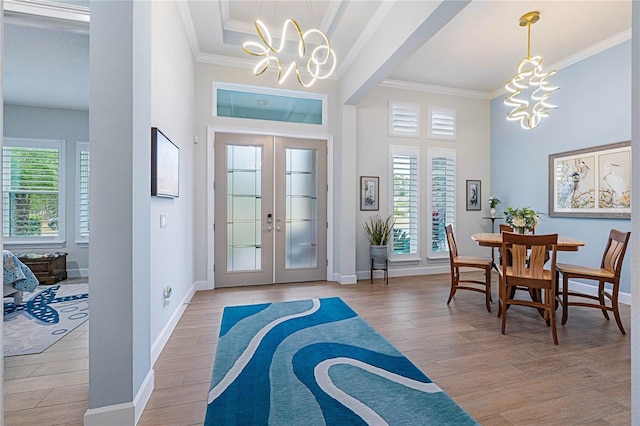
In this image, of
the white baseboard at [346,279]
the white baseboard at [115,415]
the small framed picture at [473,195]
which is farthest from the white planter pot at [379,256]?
the white baseboard at [115,415]

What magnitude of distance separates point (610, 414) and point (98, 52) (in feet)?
12.4

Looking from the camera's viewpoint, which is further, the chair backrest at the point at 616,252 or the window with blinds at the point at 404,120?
the window with blinds at the point at 404,120

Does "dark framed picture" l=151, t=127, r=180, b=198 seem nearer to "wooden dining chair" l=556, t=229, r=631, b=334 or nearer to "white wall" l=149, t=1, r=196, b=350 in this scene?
"white wall" l=149, t=1, r=196, b=350

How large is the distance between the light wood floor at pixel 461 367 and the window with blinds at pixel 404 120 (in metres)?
3.08

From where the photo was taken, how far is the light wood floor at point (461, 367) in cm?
195

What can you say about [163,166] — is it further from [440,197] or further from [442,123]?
[442,123]

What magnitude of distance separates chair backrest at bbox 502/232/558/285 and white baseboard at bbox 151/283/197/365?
10.9 feet

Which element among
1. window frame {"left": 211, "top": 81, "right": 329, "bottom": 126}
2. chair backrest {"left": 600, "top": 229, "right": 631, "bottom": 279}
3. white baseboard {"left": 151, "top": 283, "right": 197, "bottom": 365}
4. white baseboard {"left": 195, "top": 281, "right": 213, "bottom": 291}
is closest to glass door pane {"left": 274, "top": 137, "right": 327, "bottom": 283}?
window frame {"left": 211, "top": 81, "right": 329, "bottom": 126}

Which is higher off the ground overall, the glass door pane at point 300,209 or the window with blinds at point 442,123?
the window with blinds at point 442,123

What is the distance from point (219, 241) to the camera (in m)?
4.66

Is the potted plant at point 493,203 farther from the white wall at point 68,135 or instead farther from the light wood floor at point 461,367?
the white wall at point 68,135

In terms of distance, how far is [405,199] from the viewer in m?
5.50

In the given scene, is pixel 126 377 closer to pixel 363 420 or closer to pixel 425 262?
pixel 363 420

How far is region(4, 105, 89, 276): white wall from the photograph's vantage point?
17.8 feet
